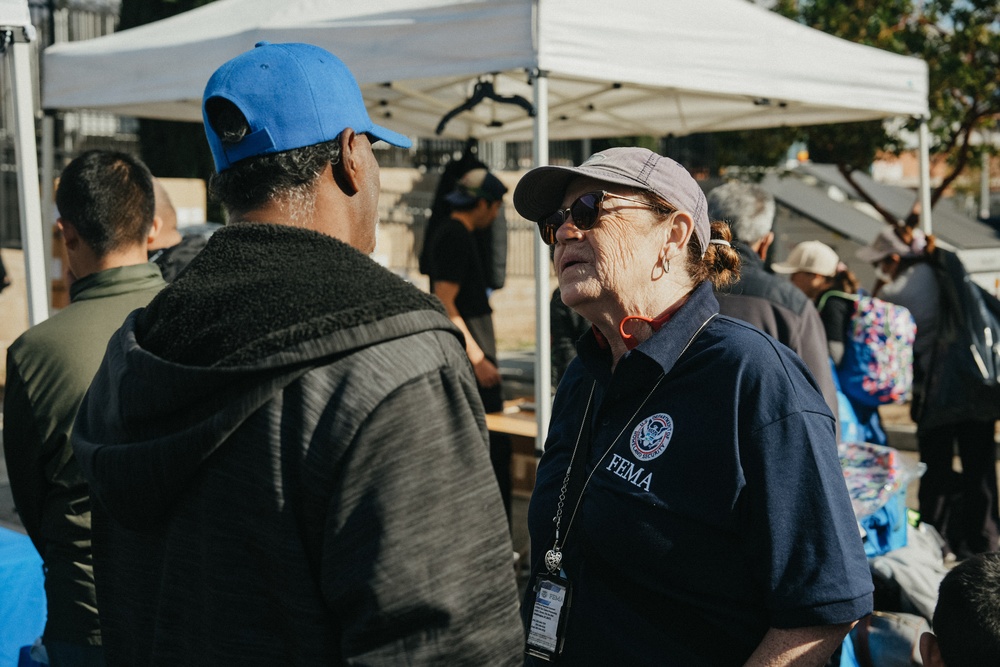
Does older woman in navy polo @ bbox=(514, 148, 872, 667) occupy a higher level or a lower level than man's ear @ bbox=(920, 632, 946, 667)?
higher

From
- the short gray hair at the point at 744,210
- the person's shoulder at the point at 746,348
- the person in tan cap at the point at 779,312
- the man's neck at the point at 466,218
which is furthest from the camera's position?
the man's neck at the point at 466,218

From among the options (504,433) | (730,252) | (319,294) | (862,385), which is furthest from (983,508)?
(319,294)

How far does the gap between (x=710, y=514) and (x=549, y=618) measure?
39 centimetres

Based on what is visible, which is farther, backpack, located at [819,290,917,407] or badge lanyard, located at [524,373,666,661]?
backpack, located at [819,290,917,407]

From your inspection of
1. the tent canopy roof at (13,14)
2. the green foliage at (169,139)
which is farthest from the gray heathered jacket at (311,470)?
the green foliage at (169,139)

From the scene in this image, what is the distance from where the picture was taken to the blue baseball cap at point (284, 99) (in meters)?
1.29

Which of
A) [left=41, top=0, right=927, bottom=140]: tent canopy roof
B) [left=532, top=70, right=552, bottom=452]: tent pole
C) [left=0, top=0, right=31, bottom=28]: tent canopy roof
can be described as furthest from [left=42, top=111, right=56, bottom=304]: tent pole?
[left=532, top=70, right=552, bottom=452]: tent pole

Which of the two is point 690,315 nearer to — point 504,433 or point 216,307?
→ point 216,307

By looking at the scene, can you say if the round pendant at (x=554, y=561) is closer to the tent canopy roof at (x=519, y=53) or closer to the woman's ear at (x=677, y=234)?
the woman's ear at (x=677, y=234)

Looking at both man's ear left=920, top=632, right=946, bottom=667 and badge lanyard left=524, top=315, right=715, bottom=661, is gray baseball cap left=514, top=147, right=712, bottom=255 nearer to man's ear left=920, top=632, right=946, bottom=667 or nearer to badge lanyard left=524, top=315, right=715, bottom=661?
badge lanyard left=524, top=315, right=715, bottom=661

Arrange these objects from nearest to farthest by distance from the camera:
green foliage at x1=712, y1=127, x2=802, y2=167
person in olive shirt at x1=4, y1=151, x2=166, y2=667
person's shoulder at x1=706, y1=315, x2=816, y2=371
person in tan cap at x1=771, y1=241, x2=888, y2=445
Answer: person's shoulder at x1=706, y1=315, x2=816, y2=371
person in olive shirt at x1=4, y1=151, x2=166, y2=667
person in tan cap at x1=771, y1=241, x2=888, y2=445
green foliage at x1=712, y1=127, x2=802, y2=167

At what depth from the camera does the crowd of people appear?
114cm

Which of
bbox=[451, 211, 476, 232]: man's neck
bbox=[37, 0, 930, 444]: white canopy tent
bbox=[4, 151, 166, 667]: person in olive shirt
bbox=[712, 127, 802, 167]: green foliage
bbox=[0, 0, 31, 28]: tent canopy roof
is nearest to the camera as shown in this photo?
bbox=[4, 151, 166, 667]: person in olive shirt

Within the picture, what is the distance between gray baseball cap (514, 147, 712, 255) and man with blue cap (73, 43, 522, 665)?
67 cm
